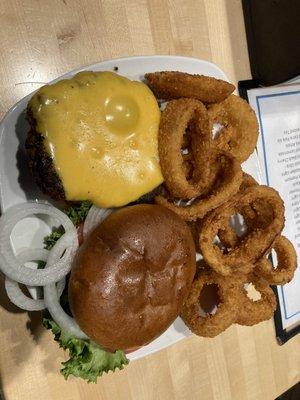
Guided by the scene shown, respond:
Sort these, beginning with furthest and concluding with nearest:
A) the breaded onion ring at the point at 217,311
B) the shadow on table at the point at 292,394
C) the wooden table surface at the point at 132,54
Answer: the shadow on table at the point at 292,394, the breaded onion ring at the point at 217,311, the wooden table surface at the point at 132,54

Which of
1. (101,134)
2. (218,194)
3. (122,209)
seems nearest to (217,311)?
(218,194)

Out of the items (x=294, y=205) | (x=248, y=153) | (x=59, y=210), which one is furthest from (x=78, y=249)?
(x=294, y=205)

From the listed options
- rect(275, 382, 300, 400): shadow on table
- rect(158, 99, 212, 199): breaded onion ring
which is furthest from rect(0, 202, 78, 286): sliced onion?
rect(275, 382, 300, 400): shadow on table

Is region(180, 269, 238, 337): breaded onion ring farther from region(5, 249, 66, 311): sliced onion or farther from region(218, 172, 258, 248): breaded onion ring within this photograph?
region(5, 249, 66, 311): sliced onion

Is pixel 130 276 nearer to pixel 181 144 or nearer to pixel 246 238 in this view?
pixel 181 144

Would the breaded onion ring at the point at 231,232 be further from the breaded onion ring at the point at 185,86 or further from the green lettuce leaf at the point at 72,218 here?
the green lettuce leaf at the point at 72,218

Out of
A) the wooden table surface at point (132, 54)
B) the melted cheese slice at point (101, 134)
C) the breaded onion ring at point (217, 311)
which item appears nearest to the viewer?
the melted cheese slice at point (101, 134)

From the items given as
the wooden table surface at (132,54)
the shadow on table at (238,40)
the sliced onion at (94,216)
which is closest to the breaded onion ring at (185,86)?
Result: the wooden table surface at (132,54)
